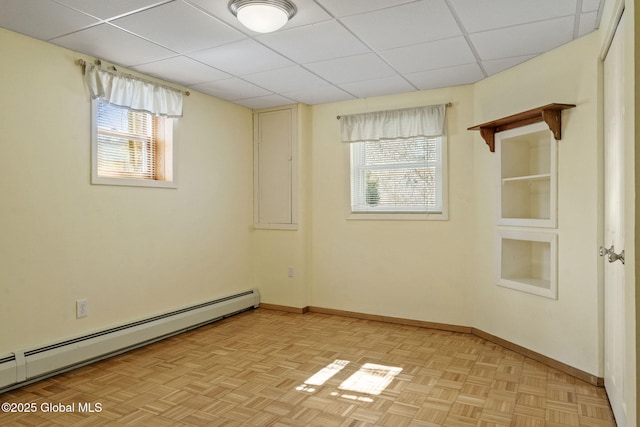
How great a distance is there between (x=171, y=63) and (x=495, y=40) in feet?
7.85

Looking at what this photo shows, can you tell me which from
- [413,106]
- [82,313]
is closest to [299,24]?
[413,106]

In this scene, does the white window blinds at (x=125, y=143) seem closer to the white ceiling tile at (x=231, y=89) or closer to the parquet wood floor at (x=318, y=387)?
the white ceiling tile at (x=231, y=89)

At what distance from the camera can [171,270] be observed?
4000 mm

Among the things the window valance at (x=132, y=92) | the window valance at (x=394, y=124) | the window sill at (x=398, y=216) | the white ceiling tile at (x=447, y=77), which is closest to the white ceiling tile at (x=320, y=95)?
the window valance at (x=394, y=124)

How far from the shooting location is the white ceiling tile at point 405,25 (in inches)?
99.7

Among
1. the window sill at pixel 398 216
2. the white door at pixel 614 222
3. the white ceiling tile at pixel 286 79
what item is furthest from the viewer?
the window sill at pixel 398 216

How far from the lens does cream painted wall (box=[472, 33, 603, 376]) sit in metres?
2.86

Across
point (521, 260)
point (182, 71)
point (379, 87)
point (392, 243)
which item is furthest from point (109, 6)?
point (521, 260)

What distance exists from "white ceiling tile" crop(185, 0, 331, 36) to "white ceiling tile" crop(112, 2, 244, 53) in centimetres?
6

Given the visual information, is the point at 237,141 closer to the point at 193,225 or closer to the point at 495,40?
the point at 193,225

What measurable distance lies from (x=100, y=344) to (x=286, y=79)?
2.60 metres

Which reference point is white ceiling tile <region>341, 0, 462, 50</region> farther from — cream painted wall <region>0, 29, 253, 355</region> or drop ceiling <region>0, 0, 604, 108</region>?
cream painted wall <region>0, 29, 253, 355</region>

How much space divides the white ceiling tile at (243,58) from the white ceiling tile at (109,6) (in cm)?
68

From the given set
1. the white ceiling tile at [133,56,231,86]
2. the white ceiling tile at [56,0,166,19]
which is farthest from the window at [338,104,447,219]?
the white ceiling tile at [56,0,166,19]
